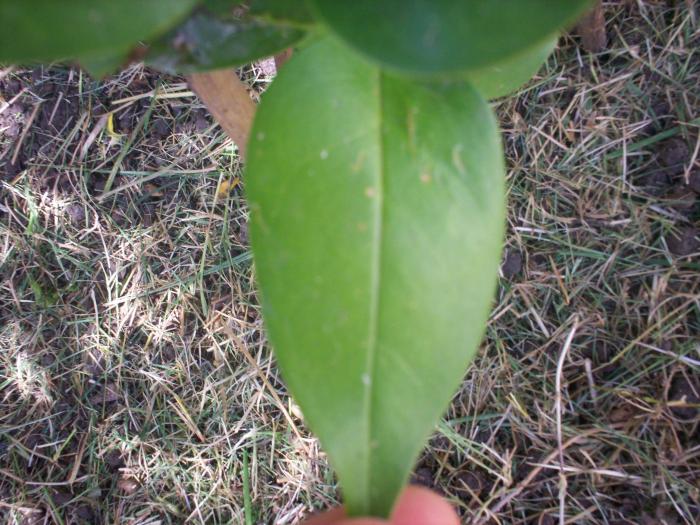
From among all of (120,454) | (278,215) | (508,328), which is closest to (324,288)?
(278,215)

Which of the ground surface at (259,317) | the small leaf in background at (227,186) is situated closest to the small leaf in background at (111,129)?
the ground surface at (259,317)

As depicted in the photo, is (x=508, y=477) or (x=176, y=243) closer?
(x=508, y=477)

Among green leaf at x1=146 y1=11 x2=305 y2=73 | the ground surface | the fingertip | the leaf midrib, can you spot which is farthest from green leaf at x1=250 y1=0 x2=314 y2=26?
the ground surface

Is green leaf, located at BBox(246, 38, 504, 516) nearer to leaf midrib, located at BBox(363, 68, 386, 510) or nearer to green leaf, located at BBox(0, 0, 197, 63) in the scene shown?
leaf midrib, located at BBox(363, 68, 386, 510)

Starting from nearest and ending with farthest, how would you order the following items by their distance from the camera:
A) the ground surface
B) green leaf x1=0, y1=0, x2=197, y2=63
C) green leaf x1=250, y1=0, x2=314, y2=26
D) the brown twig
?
green leaf x1=0, y1=0, x2=197, y2=63
green leaf x1=250, y1=0, x2=314, y2=26
the brown twig
the ground surface

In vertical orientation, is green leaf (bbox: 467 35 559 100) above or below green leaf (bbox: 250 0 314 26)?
below

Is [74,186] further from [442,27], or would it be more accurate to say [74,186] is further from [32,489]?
[442,27]

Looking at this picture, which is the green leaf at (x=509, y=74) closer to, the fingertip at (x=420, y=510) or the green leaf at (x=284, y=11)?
the green leaf at (x=284, y=11)
